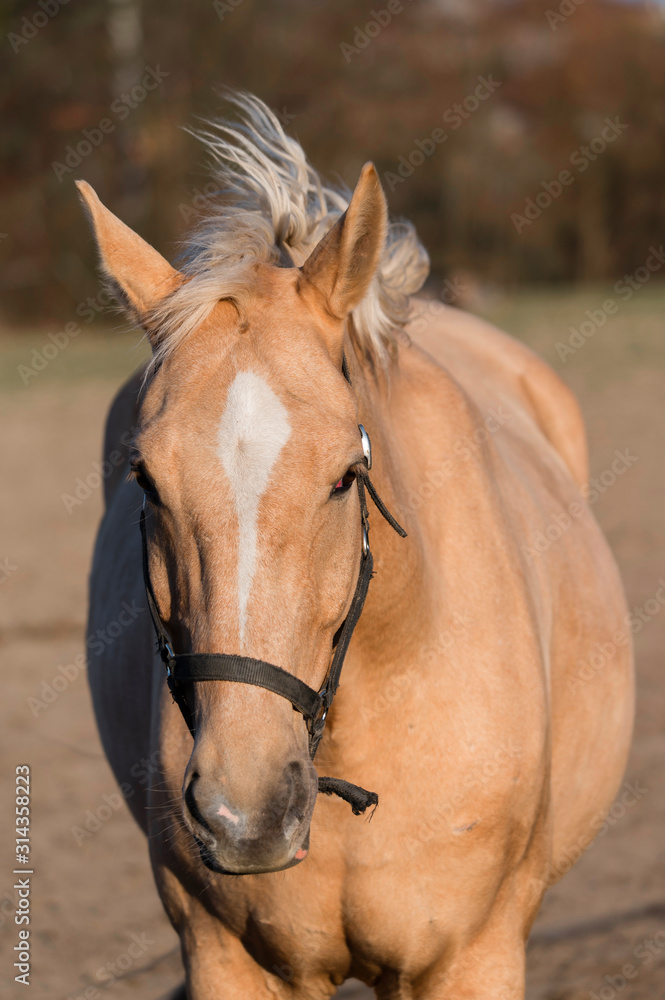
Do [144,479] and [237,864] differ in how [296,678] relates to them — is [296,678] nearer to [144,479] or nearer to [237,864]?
[237,864]

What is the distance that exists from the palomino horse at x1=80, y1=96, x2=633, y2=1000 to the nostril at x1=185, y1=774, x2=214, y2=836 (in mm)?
14

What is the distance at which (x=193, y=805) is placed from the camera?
5.00ft

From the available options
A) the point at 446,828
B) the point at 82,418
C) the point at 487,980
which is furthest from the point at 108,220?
the point at 82,418

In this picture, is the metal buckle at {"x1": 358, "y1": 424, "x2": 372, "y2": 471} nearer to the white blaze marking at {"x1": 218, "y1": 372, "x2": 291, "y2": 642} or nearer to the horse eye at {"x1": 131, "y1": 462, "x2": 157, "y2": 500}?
the white blaze marking at {"x1": 218, "y1": 372, "x2": 291, "y2": 642}

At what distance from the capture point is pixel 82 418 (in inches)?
502

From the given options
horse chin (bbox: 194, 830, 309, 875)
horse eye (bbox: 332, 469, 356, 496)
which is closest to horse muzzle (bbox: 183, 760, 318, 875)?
horse chin (bbox: 194, 830, 309, 875)

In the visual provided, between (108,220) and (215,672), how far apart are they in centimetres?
102

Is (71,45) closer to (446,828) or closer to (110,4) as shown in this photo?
(110,4)

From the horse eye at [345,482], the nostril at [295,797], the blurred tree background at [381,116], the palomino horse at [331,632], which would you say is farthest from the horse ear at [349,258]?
the blurred tree background at [381,116]

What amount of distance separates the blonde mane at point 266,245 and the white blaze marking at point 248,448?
23 centimetres

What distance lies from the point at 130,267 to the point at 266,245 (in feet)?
0.95

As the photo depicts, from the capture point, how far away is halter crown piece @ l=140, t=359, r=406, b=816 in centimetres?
157

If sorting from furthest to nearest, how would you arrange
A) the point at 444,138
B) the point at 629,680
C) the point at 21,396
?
the point at 444,138 → the point at 21,396 → the point at 629,680

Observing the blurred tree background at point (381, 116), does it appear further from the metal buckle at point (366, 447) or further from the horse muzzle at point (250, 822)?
the horse muzzle at point (250, 822)
